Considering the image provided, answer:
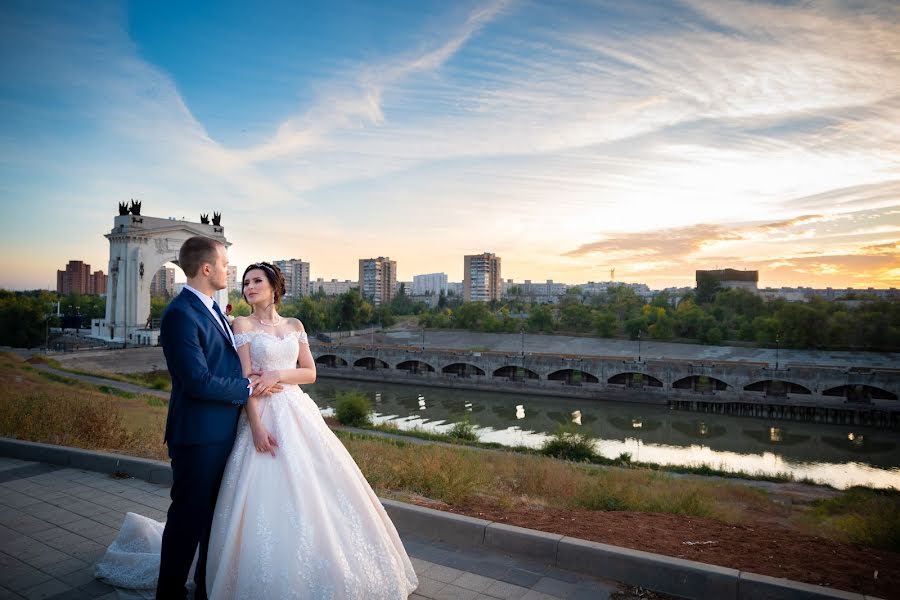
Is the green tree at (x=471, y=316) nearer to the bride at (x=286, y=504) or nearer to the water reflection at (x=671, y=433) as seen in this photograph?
the water reflection at (x=671, y=433)

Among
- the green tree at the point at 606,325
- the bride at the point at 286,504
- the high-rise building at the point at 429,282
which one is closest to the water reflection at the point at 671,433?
the bride at the point at 286,504

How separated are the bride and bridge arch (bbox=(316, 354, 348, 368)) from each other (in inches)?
1576

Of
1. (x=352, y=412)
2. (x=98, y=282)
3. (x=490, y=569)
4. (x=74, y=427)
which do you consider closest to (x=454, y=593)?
(x=490, y=569)

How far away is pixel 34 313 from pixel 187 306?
50182 millimetres

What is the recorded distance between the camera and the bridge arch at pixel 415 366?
39344mm

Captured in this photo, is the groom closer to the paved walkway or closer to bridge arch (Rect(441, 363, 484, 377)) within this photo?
the paved walkway

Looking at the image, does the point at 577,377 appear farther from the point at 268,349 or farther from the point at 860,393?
the point at 268,349

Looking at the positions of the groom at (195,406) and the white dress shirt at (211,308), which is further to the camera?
the white dress shirt at (211,308)

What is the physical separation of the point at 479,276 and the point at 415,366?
6846 cm

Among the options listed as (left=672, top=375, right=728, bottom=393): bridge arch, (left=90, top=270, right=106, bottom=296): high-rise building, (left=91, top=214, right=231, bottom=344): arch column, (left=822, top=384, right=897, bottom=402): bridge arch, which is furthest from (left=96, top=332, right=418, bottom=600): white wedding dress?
(left=90, top=270, right=106, bottom=296): high-rise building

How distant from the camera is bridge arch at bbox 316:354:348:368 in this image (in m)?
42.7

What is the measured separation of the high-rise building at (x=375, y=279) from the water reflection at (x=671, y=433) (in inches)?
2916

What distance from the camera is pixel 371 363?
4300 cm

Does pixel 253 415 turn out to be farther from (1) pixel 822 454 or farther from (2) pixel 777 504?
(1) pixel 822 454
